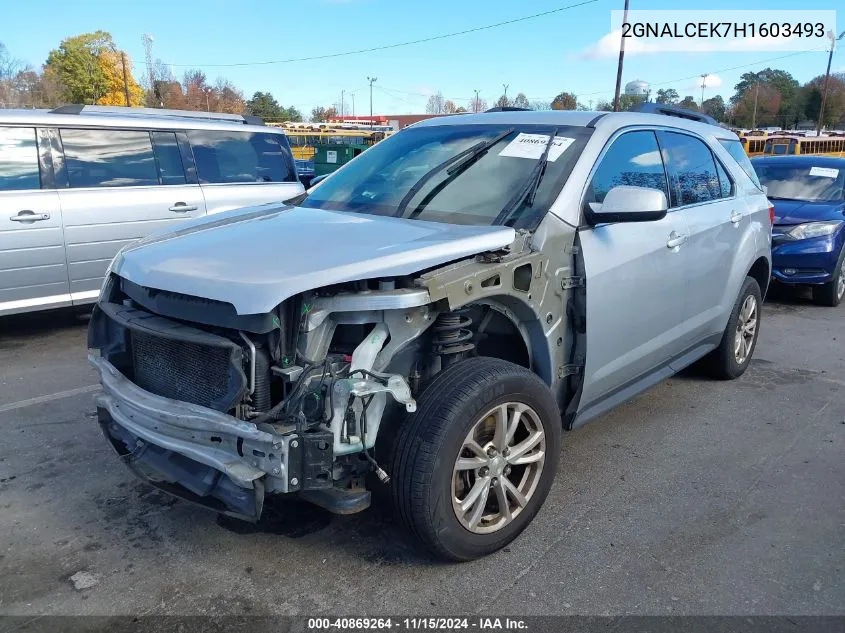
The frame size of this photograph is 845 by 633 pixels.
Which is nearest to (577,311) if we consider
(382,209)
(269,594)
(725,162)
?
(382,209)

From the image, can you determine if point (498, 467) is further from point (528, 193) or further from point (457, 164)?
point (457, 164)

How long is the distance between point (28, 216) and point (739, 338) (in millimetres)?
5733

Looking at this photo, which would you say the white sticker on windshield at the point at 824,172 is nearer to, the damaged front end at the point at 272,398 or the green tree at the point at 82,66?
the damaged front end at the point at 272,398

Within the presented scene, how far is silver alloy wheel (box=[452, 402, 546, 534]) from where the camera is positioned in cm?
280

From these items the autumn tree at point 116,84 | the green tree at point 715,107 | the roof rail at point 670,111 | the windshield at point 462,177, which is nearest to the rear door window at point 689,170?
the roof rail at point 670,111

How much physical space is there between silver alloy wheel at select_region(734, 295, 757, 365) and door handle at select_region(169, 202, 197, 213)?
198 inches

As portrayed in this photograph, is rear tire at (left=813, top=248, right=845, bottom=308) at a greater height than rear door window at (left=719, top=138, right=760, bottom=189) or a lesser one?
lesser

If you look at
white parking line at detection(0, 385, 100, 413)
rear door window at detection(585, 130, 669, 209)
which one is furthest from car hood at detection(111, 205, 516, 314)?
white parking line at detection(0, 385, 100, 413)

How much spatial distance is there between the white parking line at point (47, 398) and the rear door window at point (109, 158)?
214cm

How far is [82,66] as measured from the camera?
263 feet

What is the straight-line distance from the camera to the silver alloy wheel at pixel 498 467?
2803 mm

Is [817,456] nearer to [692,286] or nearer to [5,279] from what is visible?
[692,286]

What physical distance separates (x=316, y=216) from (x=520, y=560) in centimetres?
186

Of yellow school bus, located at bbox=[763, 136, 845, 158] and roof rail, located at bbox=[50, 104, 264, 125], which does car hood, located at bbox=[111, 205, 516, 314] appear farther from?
yellow school bus, located at bbox=[763, 136, 845, 158]
